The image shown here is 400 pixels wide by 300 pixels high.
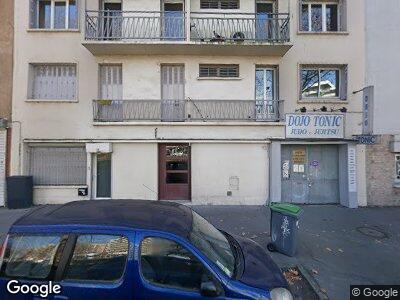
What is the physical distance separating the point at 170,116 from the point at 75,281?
7956 millimetres

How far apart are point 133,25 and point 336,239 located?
9215mm

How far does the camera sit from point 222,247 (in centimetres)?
333

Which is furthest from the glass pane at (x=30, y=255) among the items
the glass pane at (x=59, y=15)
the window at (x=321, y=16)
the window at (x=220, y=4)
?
the window at (x=321, y=16)

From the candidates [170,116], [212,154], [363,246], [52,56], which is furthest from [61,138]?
[363,246]

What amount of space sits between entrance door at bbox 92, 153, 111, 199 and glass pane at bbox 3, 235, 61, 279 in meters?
7.68

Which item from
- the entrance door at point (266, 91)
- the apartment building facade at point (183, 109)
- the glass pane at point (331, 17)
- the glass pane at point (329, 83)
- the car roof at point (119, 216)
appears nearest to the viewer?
the car roof at point (119, 216)

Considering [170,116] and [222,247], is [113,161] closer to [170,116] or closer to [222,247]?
[170,116]

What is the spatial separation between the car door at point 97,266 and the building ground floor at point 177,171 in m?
7.31

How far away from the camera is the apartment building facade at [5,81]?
10.1 meters

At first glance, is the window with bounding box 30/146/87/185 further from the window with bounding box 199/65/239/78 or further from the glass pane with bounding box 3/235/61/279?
the glass pane with bounding box 3/235/61/279

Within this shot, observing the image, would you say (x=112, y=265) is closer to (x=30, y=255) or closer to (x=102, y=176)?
(x=30, y=255)

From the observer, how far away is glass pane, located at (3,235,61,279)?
274cm

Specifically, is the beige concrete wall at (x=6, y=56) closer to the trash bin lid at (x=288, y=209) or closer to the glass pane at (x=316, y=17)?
the trash bin lid at (x=288, y=209)

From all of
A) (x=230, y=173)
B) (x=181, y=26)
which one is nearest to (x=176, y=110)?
(x=230, y=173)
